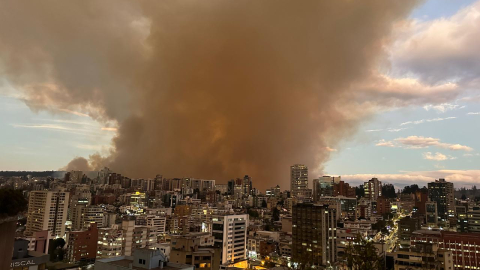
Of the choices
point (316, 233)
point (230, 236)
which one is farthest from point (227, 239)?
point (316, 233)

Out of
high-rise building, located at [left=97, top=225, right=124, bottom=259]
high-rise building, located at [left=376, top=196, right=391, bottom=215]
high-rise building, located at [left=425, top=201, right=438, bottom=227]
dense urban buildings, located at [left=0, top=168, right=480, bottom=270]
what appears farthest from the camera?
high-rise building, located at [left=376, top=196, right=391, bottom=215]

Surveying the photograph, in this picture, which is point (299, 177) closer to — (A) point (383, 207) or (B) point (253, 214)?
(A) point (383, 207)

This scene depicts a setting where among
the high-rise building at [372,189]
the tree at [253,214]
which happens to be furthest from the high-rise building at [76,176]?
the high-rise building at [372,189]

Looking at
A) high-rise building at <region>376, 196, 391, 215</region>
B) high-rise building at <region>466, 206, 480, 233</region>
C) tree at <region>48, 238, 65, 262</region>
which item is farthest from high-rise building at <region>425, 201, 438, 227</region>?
tree at <region>48, 238, 65, 262</region>

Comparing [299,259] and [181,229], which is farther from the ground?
[299,259]

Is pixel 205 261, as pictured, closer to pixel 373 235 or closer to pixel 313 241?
pixel 313 241

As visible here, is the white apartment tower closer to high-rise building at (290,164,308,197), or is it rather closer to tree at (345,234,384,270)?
high-rise building at (290,164,308,197)

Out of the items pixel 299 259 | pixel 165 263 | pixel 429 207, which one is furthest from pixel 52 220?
pixel 429 207
